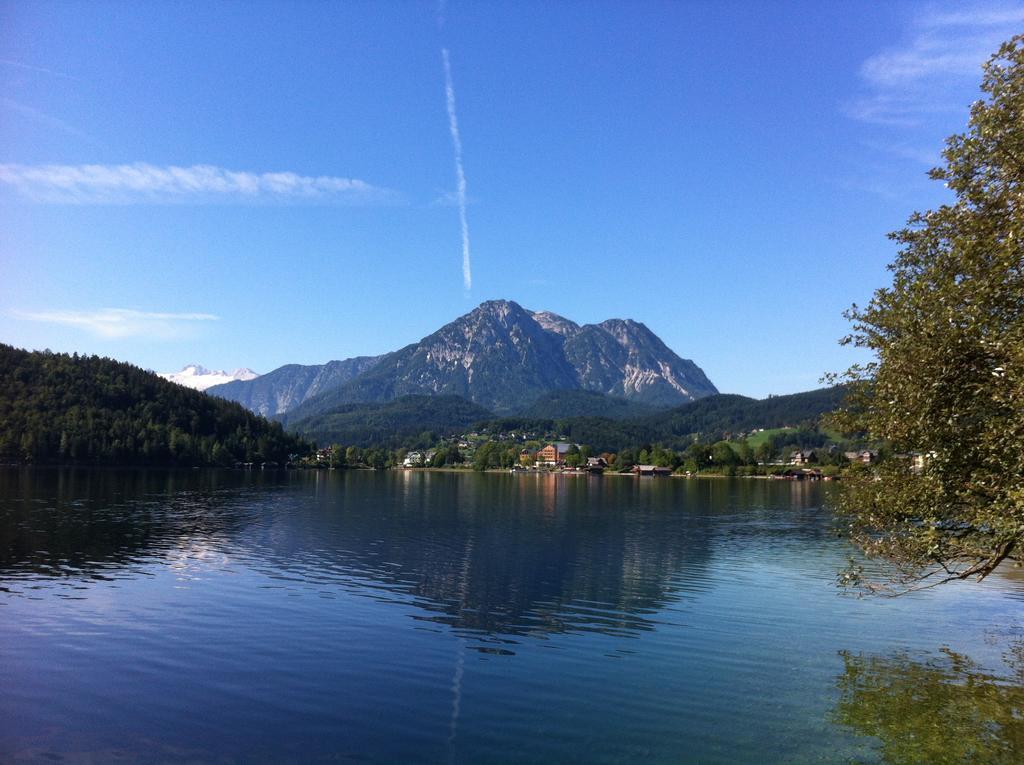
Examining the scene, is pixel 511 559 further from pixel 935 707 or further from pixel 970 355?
pixel 970 355

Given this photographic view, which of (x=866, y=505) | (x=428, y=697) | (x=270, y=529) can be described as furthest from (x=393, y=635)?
(x=270, y=529)

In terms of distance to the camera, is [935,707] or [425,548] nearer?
[935,707]

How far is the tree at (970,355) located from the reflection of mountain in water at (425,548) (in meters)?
15.8

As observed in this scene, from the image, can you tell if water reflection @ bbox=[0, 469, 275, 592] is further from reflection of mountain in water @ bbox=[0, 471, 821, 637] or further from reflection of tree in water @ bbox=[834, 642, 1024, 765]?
reflection of tree in water @ bbox=[834, 642, 1024, 765]

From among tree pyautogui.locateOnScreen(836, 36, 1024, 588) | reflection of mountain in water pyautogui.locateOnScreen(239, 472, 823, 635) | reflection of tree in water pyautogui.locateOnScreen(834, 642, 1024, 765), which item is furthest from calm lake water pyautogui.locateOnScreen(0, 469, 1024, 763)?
tree pyautogui.locateOnScreen(836, 36, 1024, 588)

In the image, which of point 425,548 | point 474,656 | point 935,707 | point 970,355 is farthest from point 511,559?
point 970,355

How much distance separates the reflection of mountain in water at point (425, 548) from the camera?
4044cm

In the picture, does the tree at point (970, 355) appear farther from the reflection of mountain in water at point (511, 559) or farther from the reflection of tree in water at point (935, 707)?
the reflection of mountain in water at point (511, 559)

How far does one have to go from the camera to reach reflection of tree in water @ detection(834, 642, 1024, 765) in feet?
65.7

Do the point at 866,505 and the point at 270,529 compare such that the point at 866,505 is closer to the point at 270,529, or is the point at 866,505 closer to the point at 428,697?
the point at 428,697

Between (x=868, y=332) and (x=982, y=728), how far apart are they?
15.9 m

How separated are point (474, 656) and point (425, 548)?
3376 centimetres

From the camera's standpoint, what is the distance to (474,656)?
2886 centimetres

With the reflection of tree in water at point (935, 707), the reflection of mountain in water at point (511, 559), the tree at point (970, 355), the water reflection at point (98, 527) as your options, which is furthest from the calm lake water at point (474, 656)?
the tree at point (970, 355)
